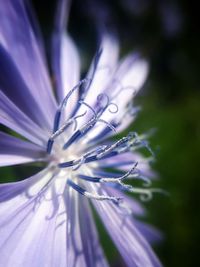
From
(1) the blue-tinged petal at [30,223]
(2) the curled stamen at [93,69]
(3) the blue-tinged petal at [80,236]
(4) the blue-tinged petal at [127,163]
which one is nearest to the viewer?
(1) the blue-tinged petal at [30,223]

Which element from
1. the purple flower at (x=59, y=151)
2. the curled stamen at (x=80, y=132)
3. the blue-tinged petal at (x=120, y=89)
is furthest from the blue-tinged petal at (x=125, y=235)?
the blue-tinged petal at (x=120, y=89)

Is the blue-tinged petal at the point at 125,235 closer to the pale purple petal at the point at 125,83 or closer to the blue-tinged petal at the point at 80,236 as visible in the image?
the blue-tinged petal at the point at 80,236

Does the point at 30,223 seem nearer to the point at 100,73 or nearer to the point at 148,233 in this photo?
the point at 100,73

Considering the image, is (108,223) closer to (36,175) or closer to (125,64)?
(36,175)

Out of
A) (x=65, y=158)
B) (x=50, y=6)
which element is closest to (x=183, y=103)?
(x=50, y=6)

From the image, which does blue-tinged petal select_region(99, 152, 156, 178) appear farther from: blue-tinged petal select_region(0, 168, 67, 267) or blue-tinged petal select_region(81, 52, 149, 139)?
blue-tinged petal select_region(0, 168, 67, 267)

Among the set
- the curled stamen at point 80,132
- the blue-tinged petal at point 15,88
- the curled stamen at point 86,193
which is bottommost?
the curled stamen at point 86,193

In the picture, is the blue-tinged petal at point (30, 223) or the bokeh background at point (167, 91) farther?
the bokeh background at point (167, 91)
